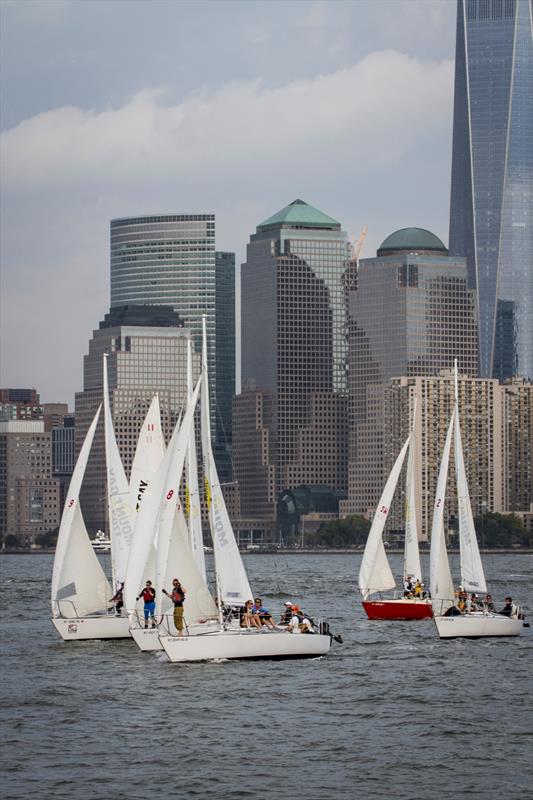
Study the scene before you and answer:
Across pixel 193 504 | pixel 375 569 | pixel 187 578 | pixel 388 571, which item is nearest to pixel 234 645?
pixel 187 578

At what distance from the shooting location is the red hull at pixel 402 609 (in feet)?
283

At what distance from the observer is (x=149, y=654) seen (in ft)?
222

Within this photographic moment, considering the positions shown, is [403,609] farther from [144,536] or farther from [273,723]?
[273,723]

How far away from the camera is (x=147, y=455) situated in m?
75.6

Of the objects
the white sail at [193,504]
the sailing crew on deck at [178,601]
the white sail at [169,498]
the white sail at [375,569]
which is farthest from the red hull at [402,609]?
the sailing crew on deck at [178,601]

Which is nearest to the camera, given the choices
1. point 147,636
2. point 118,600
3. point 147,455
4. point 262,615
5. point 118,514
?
point 262,615

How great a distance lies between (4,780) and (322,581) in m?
117

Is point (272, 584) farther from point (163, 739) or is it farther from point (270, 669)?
point (163, 739)

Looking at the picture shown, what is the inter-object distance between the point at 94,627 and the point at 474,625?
14.9 meters

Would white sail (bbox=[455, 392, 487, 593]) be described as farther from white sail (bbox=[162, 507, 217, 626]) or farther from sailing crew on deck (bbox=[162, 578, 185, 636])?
sailing crew on deck (bbox=[162, 578, 185, 636])

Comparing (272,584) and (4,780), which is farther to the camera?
(272,584)

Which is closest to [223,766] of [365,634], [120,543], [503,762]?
[503,762]

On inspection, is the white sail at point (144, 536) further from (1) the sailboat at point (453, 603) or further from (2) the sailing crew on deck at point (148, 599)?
(1) the sailboat at point (453, 603)

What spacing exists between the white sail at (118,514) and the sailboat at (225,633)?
28.7 ft
